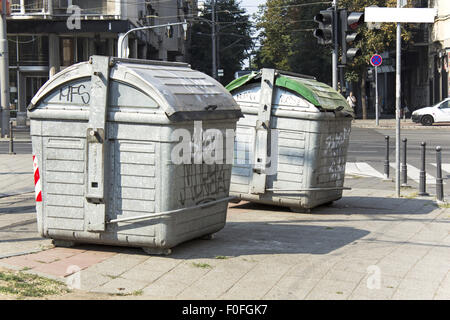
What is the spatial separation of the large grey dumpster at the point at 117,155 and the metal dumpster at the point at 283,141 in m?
2.73

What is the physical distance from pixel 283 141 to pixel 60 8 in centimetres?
3588

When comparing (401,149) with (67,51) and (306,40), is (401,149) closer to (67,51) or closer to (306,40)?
(67,51)

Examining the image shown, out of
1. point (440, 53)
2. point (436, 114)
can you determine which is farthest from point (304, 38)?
point (436, 114)

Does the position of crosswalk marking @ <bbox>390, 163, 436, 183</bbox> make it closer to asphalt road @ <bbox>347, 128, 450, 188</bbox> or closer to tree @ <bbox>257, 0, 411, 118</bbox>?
asphalt road @ <bbox>347, 128, 450, 188</bbox>

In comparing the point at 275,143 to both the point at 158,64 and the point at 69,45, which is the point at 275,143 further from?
the point at 69,45

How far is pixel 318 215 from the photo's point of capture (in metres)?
10.5

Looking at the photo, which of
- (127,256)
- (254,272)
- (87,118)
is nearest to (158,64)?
(87,118)

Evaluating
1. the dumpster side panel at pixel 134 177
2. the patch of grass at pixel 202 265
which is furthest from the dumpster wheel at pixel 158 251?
the patch of grass at pixel 202 265

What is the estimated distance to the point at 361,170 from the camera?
17.6 metres

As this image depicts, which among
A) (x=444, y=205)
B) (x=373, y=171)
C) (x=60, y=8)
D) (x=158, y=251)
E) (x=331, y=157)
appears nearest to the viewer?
(x=158, y=251)

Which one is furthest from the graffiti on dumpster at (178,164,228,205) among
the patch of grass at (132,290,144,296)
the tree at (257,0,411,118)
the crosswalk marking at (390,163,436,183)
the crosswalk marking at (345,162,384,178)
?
the tree at (257,0,411,118)

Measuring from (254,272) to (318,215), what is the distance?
13.0ft

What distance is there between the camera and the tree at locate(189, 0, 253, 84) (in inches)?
3029

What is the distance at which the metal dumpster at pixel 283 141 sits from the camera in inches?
401
